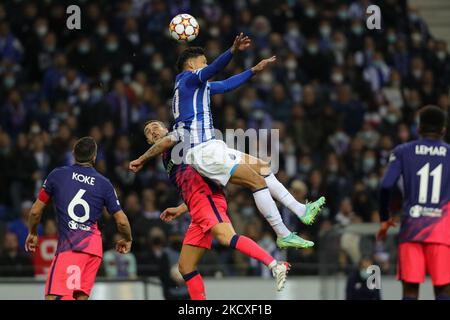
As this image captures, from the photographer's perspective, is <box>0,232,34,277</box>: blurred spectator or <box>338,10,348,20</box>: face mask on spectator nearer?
<box>0,232,34,277</box>: blurred spectator

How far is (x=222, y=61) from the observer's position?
11.4 meters

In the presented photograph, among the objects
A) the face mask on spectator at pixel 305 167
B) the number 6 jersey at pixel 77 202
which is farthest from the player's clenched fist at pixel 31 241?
the face mask on spectator at pixel 305 167

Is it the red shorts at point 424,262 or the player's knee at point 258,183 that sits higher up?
the player's knee at point 258,183

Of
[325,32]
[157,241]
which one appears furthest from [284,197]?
[325,32]

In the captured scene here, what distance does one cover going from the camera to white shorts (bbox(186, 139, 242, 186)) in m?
11.8

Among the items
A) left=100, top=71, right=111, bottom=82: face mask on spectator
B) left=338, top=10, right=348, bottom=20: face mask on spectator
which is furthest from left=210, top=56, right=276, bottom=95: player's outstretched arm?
left=338, top=10, right=348, bottom=20: face mask on spectator

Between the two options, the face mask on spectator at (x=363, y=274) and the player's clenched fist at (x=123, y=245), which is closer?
Result: the player's clenched fist at (x=123, y=245)

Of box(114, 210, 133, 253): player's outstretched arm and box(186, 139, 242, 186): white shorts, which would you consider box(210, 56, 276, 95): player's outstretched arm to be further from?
box(114, 210, 133, 253): player's outstretched arm

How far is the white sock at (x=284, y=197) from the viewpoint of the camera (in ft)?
39.8

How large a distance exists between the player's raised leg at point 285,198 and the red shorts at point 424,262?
1.29 meters

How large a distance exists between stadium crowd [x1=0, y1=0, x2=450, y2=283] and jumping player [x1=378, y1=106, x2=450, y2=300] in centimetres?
597

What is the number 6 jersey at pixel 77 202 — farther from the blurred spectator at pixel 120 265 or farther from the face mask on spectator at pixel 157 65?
the face mask on spectator at pixel 157 65
